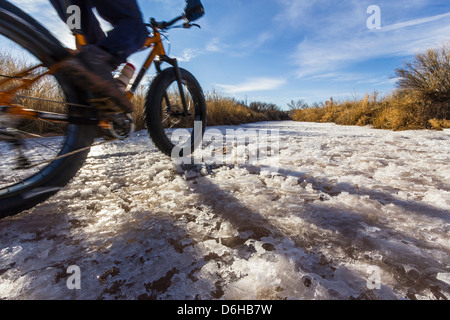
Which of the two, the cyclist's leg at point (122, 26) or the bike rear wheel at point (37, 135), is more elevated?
the cyclist's leg at point (122, 26)

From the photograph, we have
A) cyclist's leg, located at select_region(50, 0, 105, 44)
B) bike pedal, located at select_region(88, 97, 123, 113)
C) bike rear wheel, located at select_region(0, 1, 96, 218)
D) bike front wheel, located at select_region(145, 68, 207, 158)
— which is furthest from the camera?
bike front wheel, located at select_region(145, 68, 207, 158)

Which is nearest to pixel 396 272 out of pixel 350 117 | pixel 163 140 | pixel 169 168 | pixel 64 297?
pixel 64 297

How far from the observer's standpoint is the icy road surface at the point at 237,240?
47 cm

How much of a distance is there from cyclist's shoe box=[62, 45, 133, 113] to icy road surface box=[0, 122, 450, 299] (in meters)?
0.50

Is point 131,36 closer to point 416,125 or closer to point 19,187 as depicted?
point 19,187

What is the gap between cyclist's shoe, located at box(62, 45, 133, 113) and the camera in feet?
2.76

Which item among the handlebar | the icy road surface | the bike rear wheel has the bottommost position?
the icy road surface

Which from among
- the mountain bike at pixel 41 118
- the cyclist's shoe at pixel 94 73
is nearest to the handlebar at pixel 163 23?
the mountain bike at pixel 41 118

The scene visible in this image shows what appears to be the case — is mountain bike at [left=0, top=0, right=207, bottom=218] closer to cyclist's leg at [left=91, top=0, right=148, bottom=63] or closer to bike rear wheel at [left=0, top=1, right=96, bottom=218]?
bike rear wheel at [left=0, top=1, right=96, bottom=218]

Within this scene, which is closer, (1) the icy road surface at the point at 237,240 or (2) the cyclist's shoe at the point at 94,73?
(1) the icy road surface at the point at 237,240

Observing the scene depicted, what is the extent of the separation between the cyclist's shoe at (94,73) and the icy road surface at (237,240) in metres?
0.50

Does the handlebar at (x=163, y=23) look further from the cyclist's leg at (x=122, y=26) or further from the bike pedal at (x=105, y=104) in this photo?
the bike pedal at (x=105, y=104)

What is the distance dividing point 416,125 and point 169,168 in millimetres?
4689

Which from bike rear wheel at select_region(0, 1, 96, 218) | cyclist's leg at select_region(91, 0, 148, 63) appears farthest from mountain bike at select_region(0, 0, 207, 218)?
cyclist's leg at select_region(91, 0, 148, 63)
